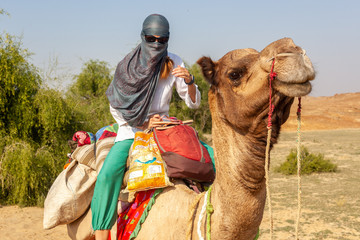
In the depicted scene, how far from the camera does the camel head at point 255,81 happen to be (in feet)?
6.22

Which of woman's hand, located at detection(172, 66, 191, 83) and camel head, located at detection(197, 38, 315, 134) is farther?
woman's hand, located at detection(172, 66, 191, 83)

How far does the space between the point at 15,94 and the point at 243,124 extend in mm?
10684

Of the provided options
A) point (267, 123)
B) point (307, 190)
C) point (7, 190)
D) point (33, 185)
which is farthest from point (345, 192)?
point (267, 123)

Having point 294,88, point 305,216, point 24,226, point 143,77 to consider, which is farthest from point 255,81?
point 24,226

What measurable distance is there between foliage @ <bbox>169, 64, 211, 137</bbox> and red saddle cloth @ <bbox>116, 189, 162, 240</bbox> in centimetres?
1540

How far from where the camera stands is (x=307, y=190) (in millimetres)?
12469

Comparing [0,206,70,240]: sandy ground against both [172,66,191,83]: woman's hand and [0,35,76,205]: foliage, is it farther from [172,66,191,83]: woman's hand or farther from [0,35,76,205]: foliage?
[172,66,191,83]: woman's hand

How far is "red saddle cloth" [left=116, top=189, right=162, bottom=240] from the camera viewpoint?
282 cm

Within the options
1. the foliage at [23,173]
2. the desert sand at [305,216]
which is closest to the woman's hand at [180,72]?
the desert sand at [305,216]

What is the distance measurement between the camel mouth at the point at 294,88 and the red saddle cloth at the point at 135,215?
4.48 ft

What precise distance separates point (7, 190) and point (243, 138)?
10.3 m

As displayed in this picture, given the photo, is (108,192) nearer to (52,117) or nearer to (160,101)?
(160,101)

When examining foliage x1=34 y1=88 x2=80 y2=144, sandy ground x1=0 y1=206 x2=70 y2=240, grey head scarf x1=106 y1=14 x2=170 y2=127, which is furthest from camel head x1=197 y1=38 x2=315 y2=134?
foliage x1=34 y1=88 x2=80 y2=144

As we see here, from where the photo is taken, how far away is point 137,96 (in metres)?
3.19
